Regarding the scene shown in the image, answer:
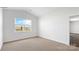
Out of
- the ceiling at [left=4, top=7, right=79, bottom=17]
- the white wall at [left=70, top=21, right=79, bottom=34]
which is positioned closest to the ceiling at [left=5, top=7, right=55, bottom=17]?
the ceiling at [left=4, top=7, right=79, bottom=17]

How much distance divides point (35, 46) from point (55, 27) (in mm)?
454

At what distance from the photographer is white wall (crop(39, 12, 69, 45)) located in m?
1.39

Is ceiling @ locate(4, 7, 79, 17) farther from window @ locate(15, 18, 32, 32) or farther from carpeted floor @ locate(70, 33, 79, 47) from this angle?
carpeted floor @ locate(70, 33, 79, 47)

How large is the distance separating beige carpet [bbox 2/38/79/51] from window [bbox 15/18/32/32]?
0.59ft

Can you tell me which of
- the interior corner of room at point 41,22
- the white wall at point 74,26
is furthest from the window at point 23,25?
the white wall at point 74,26

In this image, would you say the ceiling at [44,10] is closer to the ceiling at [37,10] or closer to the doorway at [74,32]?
the ceiling at [37,10]

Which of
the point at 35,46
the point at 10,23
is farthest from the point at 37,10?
the point at 35,46

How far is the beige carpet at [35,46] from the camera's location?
1.38m

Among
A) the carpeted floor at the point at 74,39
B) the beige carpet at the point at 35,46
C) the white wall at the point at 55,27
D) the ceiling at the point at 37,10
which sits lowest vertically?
the beige carpet at the point at 35,46

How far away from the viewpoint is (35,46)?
56.0 inches

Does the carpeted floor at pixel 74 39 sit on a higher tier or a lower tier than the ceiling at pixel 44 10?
lower

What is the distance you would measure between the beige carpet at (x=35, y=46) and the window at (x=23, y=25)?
0.59ft

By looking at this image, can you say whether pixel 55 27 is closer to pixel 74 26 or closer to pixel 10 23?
pixel 74 26
